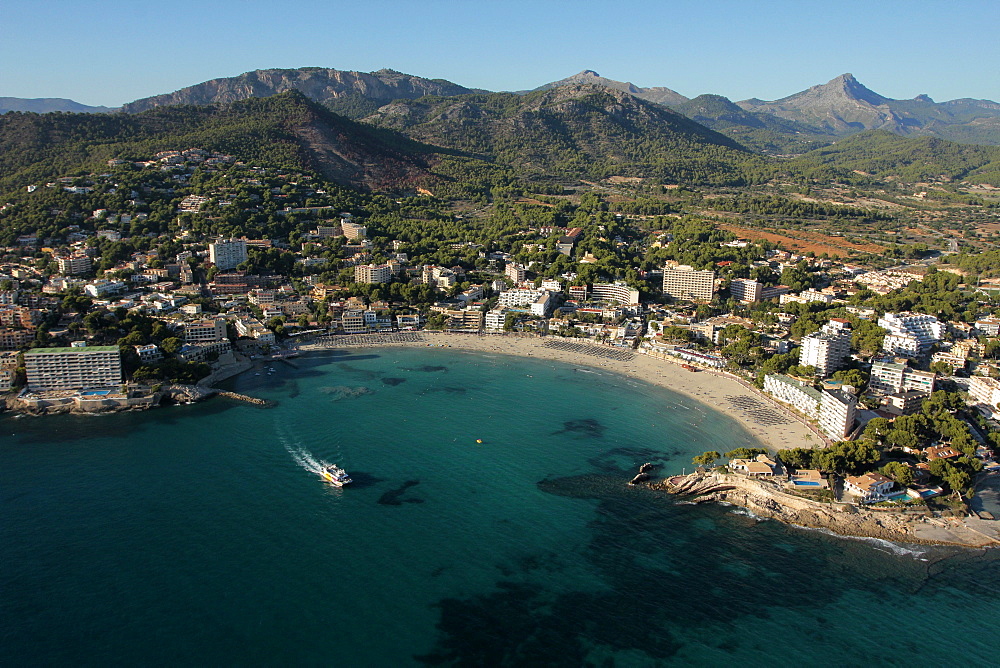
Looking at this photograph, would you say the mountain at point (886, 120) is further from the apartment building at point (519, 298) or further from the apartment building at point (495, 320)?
the apartment building at point (495, 320)

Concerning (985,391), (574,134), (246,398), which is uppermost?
(574,134)

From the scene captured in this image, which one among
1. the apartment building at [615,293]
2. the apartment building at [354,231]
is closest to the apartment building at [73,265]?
the apartment building at [354,231]

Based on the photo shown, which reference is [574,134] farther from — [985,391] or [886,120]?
[886,120]

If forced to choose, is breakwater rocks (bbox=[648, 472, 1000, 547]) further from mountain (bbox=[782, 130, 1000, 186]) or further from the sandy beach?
mountain (bbox=[782, 130, 1000, 186])

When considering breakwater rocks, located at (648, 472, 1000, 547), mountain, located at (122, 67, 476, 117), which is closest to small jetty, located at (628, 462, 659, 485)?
breakwater rocks, located at (648, 472, 1000, 547)

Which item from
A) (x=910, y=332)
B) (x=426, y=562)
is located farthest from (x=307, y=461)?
(x=910, y=332)

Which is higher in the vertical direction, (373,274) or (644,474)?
(373,274)

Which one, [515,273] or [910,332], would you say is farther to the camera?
[515,273]
